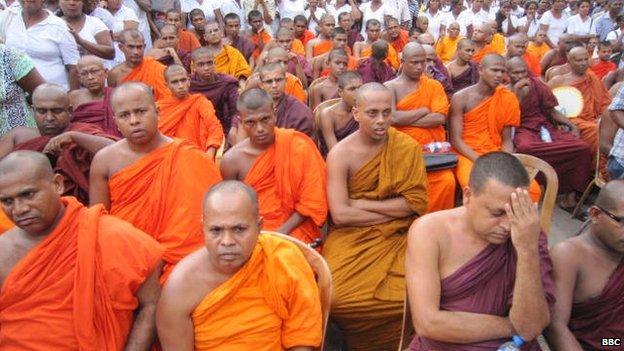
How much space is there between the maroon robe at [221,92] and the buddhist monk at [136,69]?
362mm

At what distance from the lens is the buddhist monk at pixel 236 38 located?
9.01 metres

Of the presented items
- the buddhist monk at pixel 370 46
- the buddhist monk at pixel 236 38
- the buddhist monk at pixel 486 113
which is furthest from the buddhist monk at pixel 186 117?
the buddhist monk at pixel 370 46

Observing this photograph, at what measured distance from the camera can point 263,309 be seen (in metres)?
2.72

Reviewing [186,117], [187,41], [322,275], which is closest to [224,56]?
[187,41]

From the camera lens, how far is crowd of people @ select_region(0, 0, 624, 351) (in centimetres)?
259

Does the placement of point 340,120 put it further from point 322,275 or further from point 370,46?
point 370,46

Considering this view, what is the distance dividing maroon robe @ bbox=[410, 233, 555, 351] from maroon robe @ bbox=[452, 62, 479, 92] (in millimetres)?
5427

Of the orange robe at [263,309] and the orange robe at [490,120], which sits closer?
the orange robe at [263,309]

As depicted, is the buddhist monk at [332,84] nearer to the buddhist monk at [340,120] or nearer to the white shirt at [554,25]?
the buddhist monk at [340,120]

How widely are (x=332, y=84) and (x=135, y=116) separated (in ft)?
11.9

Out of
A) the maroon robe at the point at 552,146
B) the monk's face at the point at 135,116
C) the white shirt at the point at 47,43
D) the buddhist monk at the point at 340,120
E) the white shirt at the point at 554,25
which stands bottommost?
the maroon robe at the point at 552,146

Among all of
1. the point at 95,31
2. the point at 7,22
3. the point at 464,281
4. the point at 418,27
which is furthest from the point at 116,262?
the point at 418,27

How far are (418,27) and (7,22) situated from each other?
8682mm

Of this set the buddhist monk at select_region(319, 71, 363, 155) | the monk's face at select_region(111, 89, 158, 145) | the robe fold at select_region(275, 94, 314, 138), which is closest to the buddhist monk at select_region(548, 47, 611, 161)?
the buddhist monk at select_region(319, 71, 363, 155)
